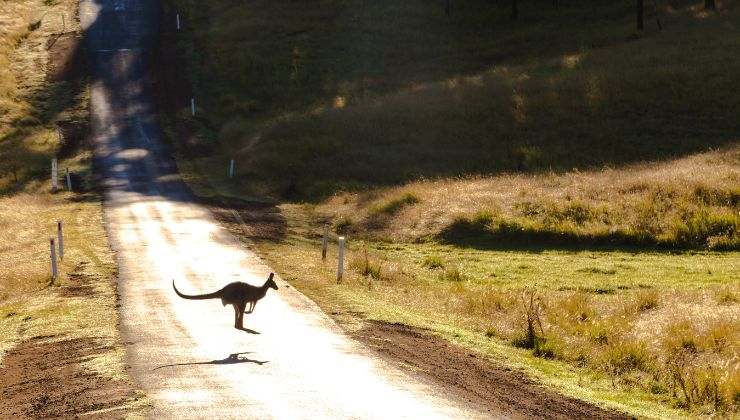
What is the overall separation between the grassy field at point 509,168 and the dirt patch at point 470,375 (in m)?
0.53

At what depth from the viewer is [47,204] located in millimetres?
37719

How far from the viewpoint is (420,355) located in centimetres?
1573

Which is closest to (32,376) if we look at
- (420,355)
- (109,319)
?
(109,319)

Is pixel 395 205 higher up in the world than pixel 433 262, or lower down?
higher up

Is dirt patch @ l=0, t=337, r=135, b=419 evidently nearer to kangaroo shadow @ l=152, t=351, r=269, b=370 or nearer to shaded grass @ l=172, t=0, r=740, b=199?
kangaroo shadow @ l=152, t=351, r=269, b=370

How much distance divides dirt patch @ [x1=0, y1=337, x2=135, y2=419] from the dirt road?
1.90ft

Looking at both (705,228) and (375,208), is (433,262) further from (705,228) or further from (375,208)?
(705,228)

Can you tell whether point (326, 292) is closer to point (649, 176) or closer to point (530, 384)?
point (530, 384)

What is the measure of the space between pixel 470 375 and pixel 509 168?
91.8 ft

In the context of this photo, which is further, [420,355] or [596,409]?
[420,355]

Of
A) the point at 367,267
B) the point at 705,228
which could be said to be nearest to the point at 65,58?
the point at 367,267

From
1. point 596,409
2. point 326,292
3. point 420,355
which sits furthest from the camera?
point 326,292

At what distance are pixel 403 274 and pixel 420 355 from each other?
1044 cm

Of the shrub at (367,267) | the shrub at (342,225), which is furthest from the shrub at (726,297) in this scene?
the shrub at (342,225)
